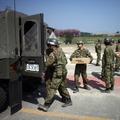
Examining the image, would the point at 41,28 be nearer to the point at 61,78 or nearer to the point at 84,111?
the point at 61,78

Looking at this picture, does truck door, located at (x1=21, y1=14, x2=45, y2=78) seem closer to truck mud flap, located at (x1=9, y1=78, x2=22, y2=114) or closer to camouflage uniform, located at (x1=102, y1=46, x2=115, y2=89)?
truck mud flap, located at (x1=9, y1=78, x2=22, y2=114)

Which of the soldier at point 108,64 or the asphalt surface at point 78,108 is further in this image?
the soldier at point 108,64

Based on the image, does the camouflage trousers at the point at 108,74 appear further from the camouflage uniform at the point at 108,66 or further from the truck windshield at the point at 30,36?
the truck windshield at the point at 30,36

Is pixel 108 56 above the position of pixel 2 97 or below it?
above

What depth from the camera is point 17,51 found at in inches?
185

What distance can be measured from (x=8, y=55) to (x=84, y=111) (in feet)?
7.59

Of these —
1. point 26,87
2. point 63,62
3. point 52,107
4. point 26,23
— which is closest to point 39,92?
point 26,87

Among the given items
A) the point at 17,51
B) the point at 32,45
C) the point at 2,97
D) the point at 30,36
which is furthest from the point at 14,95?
the point at 30,36

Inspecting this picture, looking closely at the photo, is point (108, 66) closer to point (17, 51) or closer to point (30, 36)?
point (30, 36)

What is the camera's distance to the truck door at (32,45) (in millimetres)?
4859

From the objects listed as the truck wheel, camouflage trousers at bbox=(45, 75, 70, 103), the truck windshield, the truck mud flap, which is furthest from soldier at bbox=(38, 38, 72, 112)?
the truck wheel

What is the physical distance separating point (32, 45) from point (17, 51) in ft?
1.65

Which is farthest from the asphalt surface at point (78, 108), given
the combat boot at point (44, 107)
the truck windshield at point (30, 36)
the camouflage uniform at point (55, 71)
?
the truck windshield at point (30, 36)

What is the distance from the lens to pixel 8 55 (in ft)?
15.6
